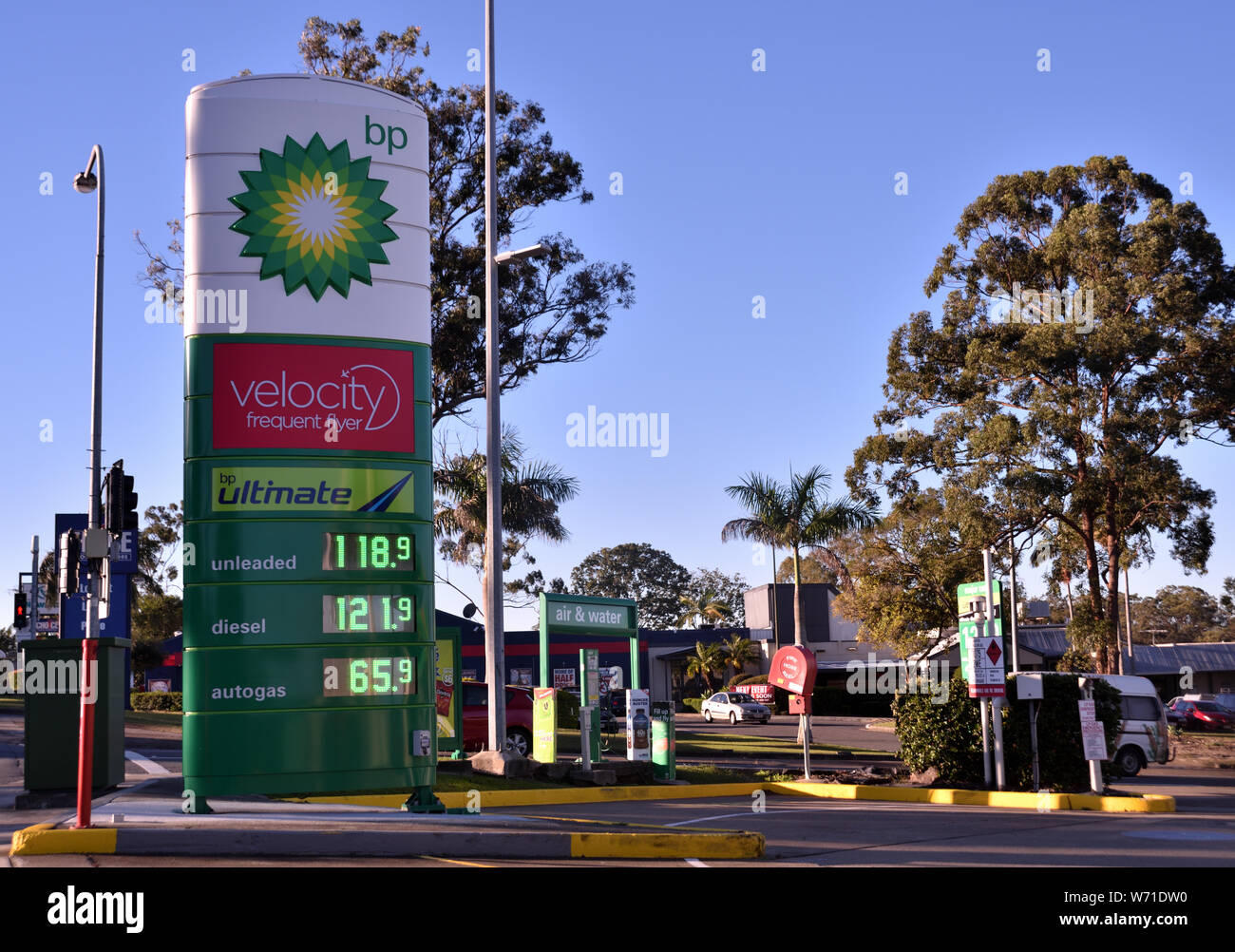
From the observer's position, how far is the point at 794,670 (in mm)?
23344

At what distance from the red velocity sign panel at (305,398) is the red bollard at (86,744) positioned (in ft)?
9.18

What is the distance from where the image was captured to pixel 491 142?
23.3 m

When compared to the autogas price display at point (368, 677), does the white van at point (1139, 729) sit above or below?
below

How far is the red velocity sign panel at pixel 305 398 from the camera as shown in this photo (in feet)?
46.2

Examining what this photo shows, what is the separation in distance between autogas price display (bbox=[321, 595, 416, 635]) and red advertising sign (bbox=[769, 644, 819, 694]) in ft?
32.9

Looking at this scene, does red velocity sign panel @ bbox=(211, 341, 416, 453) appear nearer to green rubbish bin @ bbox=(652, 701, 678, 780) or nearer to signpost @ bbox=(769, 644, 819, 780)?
green rubbish bin @ bbox=(652, 701, 678, 780)

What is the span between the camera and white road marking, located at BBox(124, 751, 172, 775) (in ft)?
67.1

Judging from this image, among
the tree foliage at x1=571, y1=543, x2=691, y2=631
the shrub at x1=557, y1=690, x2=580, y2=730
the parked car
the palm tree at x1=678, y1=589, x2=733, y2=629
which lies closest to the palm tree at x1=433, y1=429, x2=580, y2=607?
the shrub at x1=557, y1=690, x2=580, y2=730

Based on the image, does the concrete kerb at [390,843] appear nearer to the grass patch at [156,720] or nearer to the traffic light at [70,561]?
the traffic light at [70,561]

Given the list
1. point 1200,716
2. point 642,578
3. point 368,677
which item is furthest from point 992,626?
point 642,578

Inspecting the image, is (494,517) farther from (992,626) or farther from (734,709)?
(734,709)

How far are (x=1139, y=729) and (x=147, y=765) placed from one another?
20.5 metres

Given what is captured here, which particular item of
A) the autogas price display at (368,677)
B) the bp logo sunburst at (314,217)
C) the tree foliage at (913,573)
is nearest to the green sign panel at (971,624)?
the autogas price display at (368,677)

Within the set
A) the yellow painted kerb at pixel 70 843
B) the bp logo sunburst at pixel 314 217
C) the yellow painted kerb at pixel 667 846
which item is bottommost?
the yellow painted kerb at pixel 667 846
